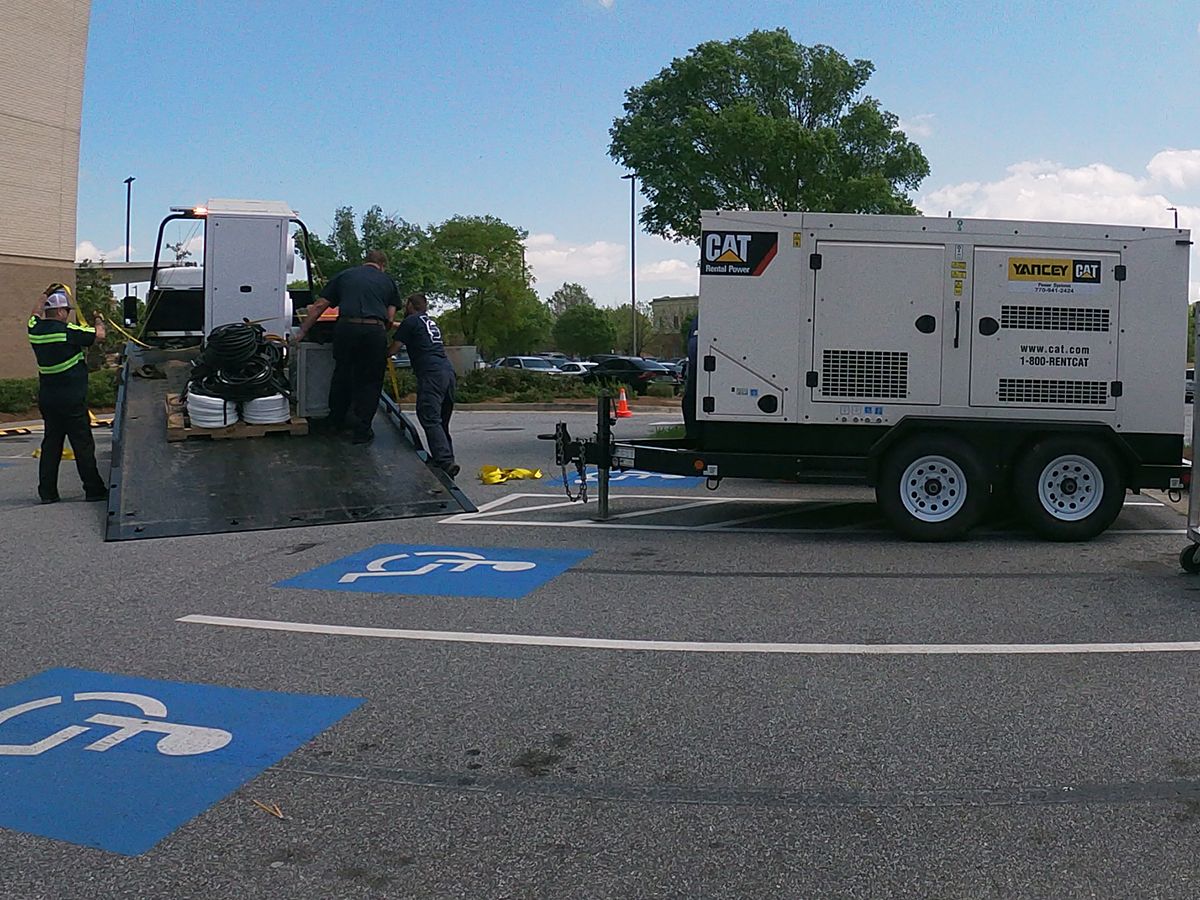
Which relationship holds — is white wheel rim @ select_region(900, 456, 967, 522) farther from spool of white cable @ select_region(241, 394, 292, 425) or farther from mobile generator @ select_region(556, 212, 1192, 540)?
spool of white cable @ select_region(241, 394, 292, 425)

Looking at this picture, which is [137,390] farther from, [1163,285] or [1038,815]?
[1038,815]

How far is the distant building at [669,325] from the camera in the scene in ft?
332

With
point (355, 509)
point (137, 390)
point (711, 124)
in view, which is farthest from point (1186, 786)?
point (711, 124)

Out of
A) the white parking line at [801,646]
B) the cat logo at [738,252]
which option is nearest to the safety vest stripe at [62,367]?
the white parking line at [801,646]

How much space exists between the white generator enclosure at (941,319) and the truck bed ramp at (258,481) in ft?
10.6

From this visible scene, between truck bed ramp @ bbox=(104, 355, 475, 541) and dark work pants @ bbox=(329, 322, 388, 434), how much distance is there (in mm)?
354

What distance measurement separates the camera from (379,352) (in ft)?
37.9

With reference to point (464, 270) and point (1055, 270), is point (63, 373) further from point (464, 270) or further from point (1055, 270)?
point (464, 270)

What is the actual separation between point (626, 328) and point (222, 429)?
105284 millimetres

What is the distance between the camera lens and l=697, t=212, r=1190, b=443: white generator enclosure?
9.39 meters

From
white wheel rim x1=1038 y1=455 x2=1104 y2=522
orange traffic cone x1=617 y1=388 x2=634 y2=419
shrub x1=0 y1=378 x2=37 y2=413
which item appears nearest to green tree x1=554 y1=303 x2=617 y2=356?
orange traffic cone x1=617 y1=388 x2=634 y2=419

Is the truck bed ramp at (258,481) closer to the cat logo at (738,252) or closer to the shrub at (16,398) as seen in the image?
the cat logo at (738,252)

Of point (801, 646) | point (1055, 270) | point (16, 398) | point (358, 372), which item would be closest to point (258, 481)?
point (358, 372)

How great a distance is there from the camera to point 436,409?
38.6ft
